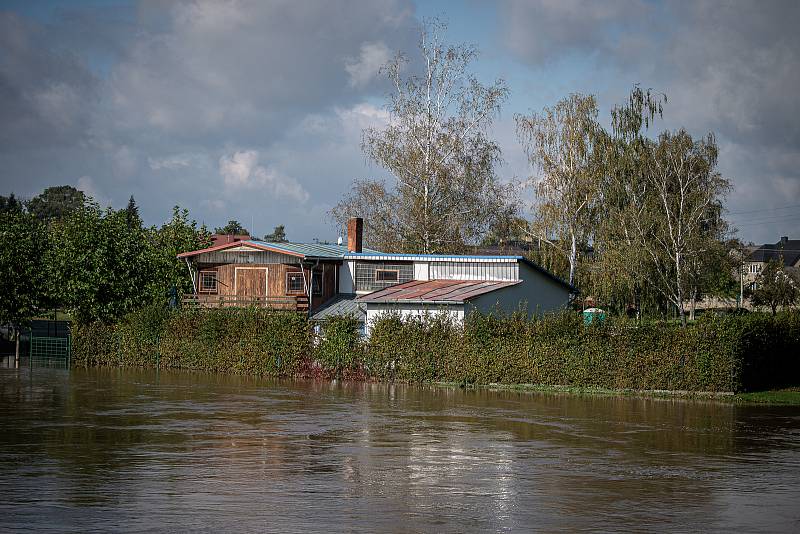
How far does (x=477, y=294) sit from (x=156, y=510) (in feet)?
94.1

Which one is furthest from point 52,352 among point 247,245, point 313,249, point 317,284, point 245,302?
point 313,249

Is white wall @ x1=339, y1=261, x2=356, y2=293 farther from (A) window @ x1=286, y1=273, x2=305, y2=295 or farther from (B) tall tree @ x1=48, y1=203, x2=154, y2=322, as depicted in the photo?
(B) tall tree @ x1=48, y1=203, x2=154, y2=322

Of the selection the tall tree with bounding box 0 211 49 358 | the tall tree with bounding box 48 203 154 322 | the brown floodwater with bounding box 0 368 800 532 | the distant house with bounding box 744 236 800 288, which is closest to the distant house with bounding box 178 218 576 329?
the tall tree with bounding box 48 203 154 322

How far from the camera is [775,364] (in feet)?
119

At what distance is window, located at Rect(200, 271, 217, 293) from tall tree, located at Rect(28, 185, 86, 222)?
349 ft

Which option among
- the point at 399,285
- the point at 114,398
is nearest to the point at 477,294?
the point at 399,285

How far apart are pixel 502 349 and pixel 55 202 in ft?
443

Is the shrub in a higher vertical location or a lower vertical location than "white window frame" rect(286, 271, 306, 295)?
lower

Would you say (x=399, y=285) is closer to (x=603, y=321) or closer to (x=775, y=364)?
(x=603, y=321)

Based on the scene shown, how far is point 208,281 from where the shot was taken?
5238cm

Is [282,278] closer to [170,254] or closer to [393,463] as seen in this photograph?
[170,254]

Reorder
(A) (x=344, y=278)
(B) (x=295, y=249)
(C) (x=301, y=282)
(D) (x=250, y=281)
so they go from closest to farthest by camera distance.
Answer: (C) (x=301, y=282)
(D) (x=250, y=281)
(A) (x=344, y=278)
(B) (x=295, y=249)

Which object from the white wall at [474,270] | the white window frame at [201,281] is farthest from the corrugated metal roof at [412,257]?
the white window frame at [201,281]

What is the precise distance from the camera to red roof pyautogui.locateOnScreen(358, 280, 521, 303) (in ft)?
139
